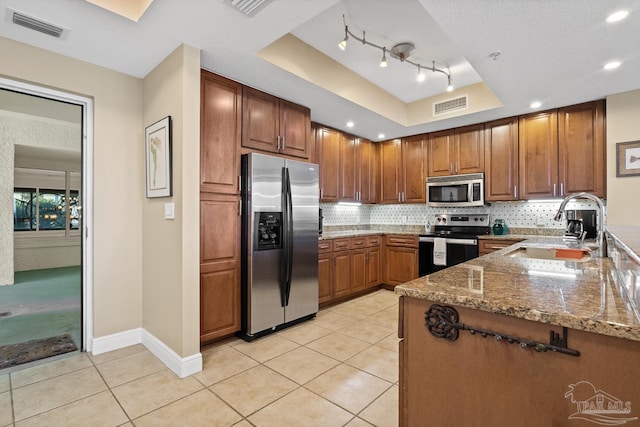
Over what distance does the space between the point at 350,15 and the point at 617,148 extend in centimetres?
311

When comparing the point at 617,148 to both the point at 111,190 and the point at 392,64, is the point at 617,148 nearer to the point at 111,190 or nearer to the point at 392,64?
the point at 392,64

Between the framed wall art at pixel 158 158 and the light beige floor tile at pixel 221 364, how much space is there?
136cm

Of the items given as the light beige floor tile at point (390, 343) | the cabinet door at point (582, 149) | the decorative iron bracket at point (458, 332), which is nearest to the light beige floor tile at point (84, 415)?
the decorative iron bracket at point (458, 332)

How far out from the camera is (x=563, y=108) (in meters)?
3.59

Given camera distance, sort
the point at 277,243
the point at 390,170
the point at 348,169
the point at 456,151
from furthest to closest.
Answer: the point at 390,170
the point at 348,169
the point at 456,151
the point at 277,243

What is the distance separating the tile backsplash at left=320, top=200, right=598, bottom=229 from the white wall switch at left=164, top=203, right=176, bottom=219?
2539mm

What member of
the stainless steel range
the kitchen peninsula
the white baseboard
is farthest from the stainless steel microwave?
the white baseboard

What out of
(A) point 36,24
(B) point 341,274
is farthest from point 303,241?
(A) point 36,24

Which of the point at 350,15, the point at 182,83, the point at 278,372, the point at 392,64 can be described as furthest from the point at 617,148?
the point at 182,83

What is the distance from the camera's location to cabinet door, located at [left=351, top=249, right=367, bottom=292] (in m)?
4.21

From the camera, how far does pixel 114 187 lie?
2.69m

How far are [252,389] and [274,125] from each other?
93.7 inches

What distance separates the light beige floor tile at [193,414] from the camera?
5.66ft

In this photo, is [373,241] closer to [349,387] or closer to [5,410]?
[349,387]
